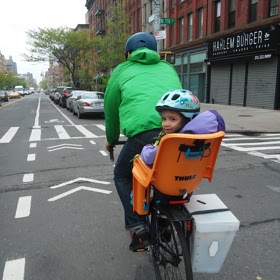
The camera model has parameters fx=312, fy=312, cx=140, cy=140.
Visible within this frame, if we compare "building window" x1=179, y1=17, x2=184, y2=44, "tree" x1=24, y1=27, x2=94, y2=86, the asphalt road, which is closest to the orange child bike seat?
the asphalt road

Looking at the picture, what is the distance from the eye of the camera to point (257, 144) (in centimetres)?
953

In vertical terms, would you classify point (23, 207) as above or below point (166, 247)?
below

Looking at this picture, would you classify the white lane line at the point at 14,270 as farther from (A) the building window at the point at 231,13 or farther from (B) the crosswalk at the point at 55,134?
(A) the building window at the point at 231,13

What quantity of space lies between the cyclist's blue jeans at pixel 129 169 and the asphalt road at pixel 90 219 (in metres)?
0.61

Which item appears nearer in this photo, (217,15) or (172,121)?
(172,121)

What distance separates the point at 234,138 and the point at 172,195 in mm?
9009

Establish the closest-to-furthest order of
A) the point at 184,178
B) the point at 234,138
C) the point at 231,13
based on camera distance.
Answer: the point at 184,178 → the point at 234,138 → the point at 231,13

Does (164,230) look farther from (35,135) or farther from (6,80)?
(6,80)

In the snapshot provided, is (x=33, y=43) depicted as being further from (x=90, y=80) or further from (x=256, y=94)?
(x=256, y=94)

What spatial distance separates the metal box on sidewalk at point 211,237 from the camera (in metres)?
2.05

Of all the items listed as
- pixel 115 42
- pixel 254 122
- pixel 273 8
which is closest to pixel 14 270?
pixel 254 122

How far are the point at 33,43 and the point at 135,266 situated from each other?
46.2 meters

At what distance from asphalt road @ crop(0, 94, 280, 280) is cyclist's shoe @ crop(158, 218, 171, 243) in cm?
65

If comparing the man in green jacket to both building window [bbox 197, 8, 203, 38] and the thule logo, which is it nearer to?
the thule logo
